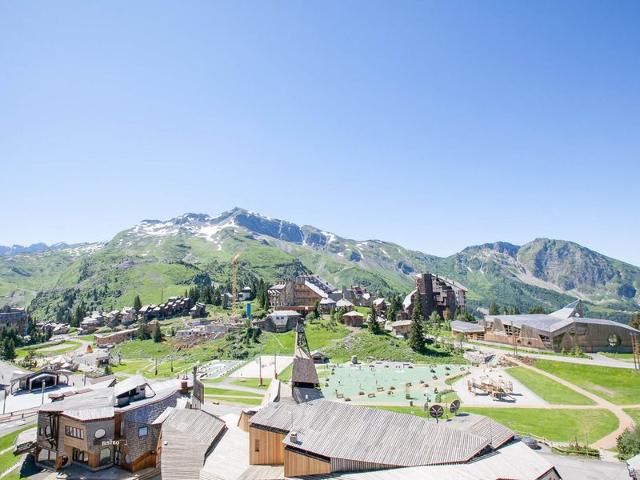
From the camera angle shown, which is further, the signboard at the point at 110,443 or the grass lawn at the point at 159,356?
the grass lawn at the point at 159,356

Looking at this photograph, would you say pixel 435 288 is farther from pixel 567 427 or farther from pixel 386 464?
pixel 386 464

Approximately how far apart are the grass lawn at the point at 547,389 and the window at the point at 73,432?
60.8 metres

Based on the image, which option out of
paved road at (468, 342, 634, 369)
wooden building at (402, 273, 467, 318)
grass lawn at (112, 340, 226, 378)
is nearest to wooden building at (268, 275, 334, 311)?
wooden building at (402, 273, 467, 318)

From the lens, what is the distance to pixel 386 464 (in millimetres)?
26422

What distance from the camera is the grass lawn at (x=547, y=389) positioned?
59688 millimetres

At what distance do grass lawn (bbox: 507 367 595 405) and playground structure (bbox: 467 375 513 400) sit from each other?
4135 millimetres

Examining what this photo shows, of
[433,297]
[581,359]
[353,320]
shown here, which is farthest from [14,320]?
[581,359]

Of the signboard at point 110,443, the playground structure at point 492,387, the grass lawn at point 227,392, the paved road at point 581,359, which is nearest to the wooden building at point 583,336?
the paved road at point 581,359

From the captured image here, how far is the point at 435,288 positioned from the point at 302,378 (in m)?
121

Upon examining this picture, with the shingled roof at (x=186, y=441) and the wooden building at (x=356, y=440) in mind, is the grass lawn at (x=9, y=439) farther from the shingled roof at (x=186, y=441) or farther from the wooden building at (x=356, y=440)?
the wooden building at (x=356, y=440)

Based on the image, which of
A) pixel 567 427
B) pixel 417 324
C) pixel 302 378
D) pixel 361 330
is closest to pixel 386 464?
pixel 302 378

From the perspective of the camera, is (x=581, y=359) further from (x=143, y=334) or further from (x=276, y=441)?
(x=143, y=334)

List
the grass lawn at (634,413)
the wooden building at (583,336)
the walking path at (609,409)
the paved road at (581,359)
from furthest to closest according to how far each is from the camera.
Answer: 1. the wooden building at (583,336)
2. the paved road at (581,359)
3. the grass lawn at (634,413)
4. the walking path at (609,409)

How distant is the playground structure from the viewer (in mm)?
61078
